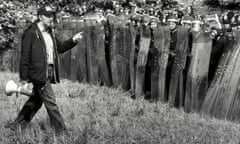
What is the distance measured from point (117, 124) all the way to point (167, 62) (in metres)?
1.90

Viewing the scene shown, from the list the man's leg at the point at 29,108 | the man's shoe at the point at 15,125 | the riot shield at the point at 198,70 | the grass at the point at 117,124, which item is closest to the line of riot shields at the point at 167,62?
the riot shield at the point at 198,70

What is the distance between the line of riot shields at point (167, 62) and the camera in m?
6.13

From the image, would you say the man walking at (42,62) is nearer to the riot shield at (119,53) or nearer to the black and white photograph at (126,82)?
the black and white photograph at (126,82)

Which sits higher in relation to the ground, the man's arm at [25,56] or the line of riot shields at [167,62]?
the man's arm at [25,56]

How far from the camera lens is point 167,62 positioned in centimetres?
695

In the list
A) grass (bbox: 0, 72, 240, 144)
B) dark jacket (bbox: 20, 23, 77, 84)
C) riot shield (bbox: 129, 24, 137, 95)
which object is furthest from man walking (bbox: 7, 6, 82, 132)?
riot shield (bbox: 129, 24, 137, 95)

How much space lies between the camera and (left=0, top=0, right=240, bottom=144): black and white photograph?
521cm

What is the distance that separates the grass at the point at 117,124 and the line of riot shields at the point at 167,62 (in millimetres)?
286

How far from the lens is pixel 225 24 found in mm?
6512

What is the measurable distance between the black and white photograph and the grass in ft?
0.05

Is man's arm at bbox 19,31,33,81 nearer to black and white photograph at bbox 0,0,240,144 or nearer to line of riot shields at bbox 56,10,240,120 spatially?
black and white photograph at bbox 0,0,240,144

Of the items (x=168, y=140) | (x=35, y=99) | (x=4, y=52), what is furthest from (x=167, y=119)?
(x=4, y=52)

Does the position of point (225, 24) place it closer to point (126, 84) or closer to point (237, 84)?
point (237, 84)

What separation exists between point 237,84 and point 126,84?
2.42m
